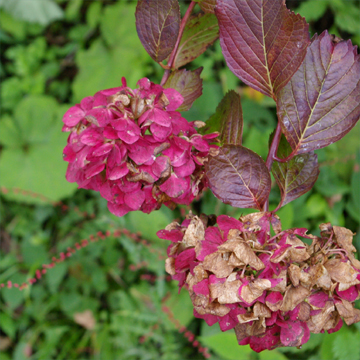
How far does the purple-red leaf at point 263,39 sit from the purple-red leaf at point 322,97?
0.11 feet

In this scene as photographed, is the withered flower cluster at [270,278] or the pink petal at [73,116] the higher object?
the pink petal at [73,116]

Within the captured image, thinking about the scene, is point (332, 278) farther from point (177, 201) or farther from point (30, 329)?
point (30, 329)

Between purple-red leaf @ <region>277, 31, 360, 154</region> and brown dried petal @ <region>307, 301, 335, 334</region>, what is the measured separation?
0.20 metres

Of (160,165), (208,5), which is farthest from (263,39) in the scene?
(160,165)

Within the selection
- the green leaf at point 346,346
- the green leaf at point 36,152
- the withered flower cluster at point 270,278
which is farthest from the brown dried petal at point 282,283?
the green leaf at point 36,152

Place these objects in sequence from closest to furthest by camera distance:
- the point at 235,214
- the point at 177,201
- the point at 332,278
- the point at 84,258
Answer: the point at 332,278 < the point at 177,201 < the point at 235,214 < the point at 84,258

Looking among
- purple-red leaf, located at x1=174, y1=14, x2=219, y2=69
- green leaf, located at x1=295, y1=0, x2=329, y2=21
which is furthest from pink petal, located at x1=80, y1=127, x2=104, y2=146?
green leaf, located at x1=295, y1=0, x2=329, y2=21

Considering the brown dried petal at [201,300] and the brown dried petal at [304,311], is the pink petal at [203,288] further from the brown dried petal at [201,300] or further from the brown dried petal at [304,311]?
the brown dried petal at [304,311]

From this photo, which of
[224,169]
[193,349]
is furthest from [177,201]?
[193,349]

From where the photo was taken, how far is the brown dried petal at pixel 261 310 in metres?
0.39

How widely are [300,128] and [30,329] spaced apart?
4.52 feet

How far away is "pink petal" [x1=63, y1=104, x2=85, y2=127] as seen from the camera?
462 mm

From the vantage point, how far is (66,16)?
1456 mm

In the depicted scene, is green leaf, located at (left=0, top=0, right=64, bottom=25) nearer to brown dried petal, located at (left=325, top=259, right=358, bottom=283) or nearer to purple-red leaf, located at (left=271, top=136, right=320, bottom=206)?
purple-red leaf, located at (left=271, top=136, right=320, bottom=206)
